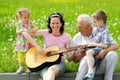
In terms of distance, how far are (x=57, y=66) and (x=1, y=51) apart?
184 cm

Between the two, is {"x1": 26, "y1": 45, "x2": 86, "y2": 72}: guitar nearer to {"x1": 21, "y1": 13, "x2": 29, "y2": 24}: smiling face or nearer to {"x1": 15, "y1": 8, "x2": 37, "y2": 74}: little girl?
{"x1": 15, "y1": 8, "x2": 37, "y2": 74}: little girl

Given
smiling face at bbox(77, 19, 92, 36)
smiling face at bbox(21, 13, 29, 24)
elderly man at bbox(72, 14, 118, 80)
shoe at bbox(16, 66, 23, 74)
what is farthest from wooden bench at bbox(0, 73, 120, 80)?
smiling face at bbox(21, 13, 29, 24)

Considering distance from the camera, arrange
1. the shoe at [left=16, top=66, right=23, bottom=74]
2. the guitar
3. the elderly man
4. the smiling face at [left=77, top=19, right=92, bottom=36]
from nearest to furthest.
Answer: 1. the elderly man
2. the guitar
3. the smiling face at [left=77, top=19, right=92, bottom=36]
4. the shoe at [left=16, top=66, right=23, bottom=74]

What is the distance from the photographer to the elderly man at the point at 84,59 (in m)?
7.35

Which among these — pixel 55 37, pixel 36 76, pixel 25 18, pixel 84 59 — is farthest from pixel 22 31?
pixel 84 59

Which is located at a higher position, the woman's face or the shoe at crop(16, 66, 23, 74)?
the woman's face

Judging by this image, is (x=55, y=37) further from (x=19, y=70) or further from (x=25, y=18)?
(x=19, y=70)

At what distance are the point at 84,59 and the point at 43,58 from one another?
0.59 meters

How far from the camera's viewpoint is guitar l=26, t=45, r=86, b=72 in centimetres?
749

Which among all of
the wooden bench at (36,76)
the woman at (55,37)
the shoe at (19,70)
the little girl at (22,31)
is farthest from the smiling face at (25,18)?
the wooden bench at (36,76)

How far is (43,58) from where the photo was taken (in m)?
7.59

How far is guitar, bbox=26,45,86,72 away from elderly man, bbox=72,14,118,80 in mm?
192

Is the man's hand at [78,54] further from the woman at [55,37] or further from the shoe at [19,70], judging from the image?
the shoe at [19,70]

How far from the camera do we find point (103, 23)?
24.6 feet
